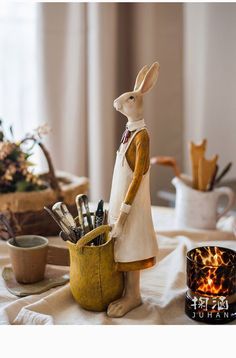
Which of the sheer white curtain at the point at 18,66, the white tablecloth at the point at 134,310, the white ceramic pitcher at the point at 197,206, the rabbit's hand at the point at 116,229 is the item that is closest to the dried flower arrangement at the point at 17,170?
the white tablecloth at the point at 134,310

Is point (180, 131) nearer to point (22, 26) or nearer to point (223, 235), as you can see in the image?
point (22, 26)

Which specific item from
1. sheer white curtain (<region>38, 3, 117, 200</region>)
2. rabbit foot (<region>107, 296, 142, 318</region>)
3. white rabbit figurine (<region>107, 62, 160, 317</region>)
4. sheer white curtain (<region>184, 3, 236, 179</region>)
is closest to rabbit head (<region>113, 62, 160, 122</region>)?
white rabbit figurine (<region>107, 62, 160, 317</region>)

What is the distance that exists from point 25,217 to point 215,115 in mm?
1080

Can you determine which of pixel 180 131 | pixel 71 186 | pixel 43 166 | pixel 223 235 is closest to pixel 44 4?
pixel 43 166

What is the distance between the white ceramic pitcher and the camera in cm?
116

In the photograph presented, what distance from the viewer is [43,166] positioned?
1.88 metres

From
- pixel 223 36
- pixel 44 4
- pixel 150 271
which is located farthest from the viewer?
pixel 223 36

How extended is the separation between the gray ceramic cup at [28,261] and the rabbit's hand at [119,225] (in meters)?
0.17

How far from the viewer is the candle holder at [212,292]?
764 millimetres

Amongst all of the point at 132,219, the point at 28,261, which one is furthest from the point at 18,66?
the point at 132,219

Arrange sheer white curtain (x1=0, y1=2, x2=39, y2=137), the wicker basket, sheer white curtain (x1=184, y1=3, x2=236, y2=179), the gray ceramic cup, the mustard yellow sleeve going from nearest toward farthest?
the mustard yellow sleeve, the gray ceramic cup, the wicker basket, sheer white curtain (x1=0, y1=2, x2=39, y2=137), sheer white curtain (x1=184, y1=3, x2=236, y2=179)

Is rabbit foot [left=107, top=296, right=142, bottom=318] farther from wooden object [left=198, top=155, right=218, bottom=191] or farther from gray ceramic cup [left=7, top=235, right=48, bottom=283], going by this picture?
wooden object [left=198, top=155, right=218, bottom=191]

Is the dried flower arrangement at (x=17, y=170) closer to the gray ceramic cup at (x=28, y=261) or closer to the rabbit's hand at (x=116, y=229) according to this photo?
the gray ceramic cup at (x=28, y=261)

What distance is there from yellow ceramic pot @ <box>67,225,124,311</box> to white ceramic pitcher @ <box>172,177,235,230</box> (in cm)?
40
